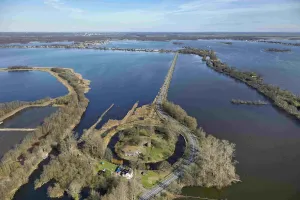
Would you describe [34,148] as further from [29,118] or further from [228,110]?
[228,110]

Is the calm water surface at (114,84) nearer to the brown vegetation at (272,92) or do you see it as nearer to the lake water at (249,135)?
the lake water at (249,135)

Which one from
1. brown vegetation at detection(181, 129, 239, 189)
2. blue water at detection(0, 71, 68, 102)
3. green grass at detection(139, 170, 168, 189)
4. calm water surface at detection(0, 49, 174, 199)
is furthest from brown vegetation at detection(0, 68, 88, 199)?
brown vegetation at detection(181, 129, 239, 189)

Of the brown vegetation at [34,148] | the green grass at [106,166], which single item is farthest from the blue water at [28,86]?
the green grass at [106,166]

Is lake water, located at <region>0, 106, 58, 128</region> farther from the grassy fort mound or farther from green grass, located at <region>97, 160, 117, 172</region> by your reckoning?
green grass, located at <region>97, 160, 117, 172</region>

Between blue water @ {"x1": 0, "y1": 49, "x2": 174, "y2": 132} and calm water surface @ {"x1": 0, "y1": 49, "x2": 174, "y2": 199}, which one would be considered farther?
blue water @ {"x1": 0, "y1": 49, "x2": 174, "y2": 132}

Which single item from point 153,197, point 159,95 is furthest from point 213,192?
point 159,95

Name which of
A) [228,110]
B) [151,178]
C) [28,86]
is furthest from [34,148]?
[28,86]
